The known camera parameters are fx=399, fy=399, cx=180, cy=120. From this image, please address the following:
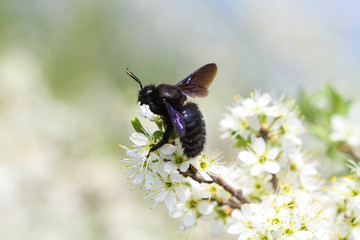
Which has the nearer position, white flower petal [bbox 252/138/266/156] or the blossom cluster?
the blossom cluster

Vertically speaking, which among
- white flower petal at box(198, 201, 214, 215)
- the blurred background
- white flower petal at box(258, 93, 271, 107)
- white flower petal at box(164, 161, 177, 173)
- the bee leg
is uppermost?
the blurred background

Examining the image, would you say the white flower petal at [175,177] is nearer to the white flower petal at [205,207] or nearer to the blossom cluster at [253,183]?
the blossom cluster at [253,183]

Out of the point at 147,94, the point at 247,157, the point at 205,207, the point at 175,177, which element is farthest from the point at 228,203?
the point at 147,94

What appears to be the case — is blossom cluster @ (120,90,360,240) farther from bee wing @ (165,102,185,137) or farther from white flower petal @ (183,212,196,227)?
bee wing @ (165,102,185,137)

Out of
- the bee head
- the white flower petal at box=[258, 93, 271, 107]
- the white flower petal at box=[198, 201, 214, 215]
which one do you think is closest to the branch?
the white flower petal at box=[198, 201, 214, 215]

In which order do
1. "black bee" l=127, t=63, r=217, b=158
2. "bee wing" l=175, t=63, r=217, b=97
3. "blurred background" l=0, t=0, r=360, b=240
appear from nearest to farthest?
"black bee" l=127, t=63, r=217, b=158, "bee wing" l=175, t=63, r=217, b=97, "blurred background" l=0, t=0, r=360, b=240

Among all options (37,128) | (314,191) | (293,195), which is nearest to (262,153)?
(293,195)

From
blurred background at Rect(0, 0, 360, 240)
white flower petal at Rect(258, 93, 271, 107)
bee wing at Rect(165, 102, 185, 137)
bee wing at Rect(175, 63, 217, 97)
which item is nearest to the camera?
bee wing at Rect(165, 102, 185, 137)

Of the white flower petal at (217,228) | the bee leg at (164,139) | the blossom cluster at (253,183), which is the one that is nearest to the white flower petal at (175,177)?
the blossom cluster at (253,183)
